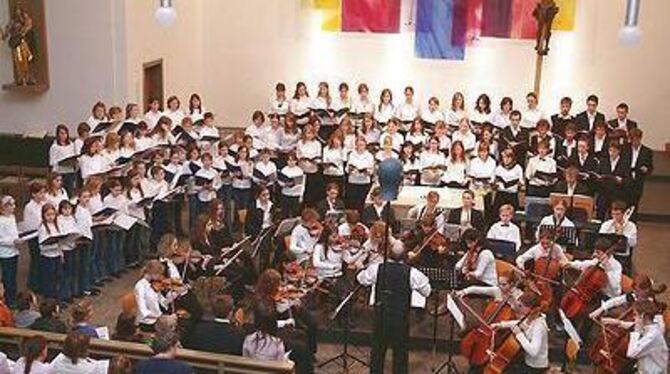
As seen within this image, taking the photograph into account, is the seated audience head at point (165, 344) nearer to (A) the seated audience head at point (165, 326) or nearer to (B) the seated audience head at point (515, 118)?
(A) the seated audience head at point (165, 326)

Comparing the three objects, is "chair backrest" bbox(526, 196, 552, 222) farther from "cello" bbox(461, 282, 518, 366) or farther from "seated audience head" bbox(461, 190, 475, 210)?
"cello" bbox(461, 282, 518, 366)

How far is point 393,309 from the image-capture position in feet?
23.7

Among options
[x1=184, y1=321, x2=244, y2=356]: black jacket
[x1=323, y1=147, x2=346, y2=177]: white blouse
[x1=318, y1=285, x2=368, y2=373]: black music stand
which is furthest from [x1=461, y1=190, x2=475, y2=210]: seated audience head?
[x1=184, y1=321, x2=244, y2=356]: black jacket

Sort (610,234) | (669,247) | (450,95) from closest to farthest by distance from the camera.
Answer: (610,234) < (669,247) < (450,95)

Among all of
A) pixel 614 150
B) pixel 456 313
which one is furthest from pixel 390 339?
pixel 614 150

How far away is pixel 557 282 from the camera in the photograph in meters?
8.34

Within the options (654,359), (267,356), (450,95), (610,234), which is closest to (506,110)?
(450,95)

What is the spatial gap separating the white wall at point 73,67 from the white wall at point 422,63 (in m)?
2.97

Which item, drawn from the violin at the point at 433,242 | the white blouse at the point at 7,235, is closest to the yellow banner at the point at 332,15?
the violin at the point at 433,242

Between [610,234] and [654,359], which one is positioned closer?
[654,359]

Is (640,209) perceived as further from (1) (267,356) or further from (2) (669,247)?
A: (1) (267,356)

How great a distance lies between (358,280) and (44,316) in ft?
9.18

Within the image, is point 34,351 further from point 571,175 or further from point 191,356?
point 571,175

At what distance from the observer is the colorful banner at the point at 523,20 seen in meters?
14.8
